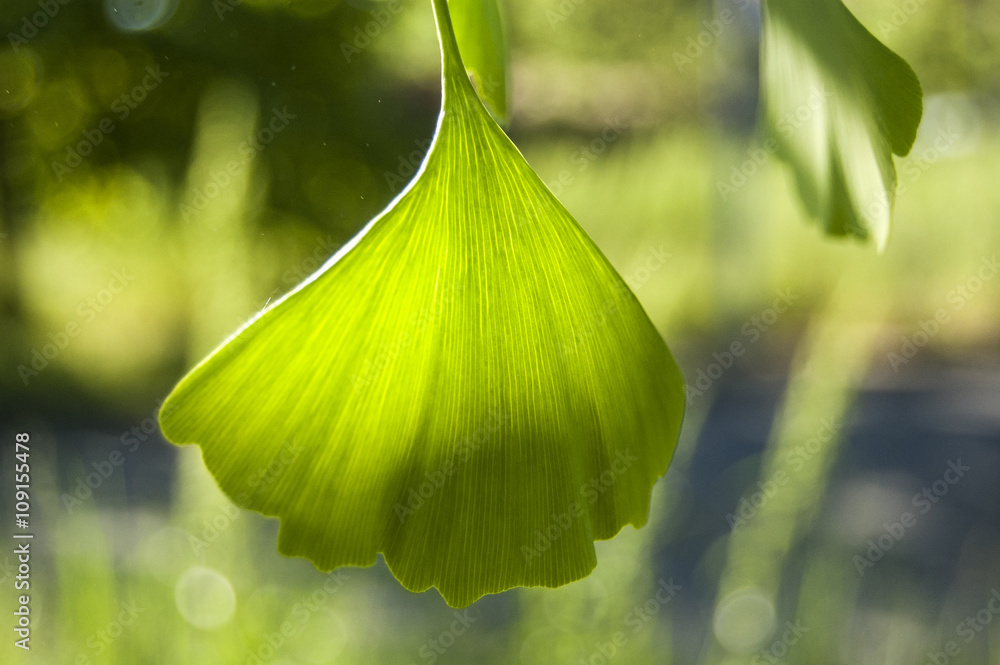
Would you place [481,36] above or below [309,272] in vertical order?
above

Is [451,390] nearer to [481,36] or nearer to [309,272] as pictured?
[481,36]

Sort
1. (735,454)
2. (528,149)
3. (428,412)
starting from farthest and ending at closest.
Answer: (735,454)
(528,149)
(428,412)

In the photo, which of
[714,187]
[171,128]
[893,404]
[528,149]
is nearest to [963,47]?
[714,187]

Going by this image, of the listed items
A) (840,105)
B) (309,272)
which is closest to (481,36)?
(840,105)

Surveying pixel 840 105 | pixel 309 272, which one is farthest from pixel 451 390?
pixel 309 272

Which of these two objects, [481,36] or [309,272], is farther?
[309,272]

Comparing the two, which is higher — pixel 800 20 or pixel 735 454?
pixel 800 20

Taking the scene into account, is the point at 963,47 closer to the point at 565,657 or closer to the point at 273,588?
the point at 565,657
